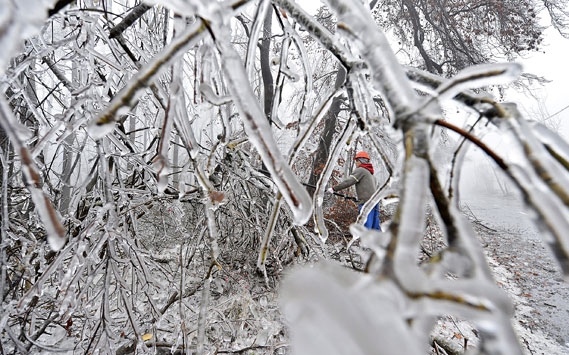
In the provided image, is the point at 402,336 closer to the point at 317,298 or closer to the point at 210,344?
the point at 317,298

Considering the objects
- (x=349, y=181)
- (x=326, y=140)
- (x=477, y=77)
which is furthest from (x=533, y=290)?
(x=477, y=77)

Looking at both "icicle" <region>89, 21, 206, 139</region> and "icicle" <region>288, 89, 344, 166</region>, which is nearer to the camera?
"icicle" <region>89, 21, 206, 139</region>

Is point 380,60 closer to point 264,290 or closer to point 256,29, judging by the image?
point 256,29

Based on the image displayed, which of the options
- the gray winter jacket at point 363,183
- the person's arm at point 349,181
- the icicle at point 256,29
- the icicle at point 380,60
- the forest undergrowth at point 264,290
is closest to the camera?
the icicle at point 380,60

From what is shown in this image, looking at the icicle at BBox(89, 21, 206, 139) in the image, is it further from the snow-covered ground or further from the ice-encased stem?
the snow-covered ground

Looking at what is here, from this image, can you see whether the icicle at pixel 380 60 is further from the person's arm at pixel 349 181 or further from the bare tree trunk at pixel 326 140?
the bare tree trunk at pixel 326 140

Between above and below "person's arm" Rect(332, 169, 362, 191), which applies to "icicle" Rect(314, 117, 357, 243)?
below

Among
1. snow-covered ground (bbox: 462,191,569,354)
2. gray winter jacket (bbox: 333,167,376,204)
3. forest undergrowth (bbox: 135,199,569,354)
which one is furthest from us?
gray winter jacket (bbox: 333,167,376,204)

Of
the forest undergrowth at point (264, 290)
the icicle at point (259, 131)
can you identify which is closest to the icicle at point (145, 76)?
the icicle at point (259, 131)

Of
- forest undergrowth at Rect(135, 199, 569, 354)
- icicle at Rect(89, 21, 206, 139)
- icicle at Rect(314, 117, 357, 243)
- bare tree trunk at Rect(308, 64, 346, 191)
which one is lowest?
forest undergrowth at Rect(135, 199, 569, 354)

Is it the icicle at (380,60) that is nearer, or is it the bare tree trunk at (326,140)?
the icicle at (380,60)

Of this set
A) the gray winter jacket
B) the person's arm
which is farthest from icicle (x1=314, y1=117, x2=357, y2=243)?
the gray winter jacket

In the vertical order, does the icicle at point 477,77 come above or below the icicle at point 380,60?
below

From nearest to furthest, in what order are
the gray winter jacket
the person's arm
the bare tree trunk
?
the person's arm, the gray winter jacket, the bare tree trunk
